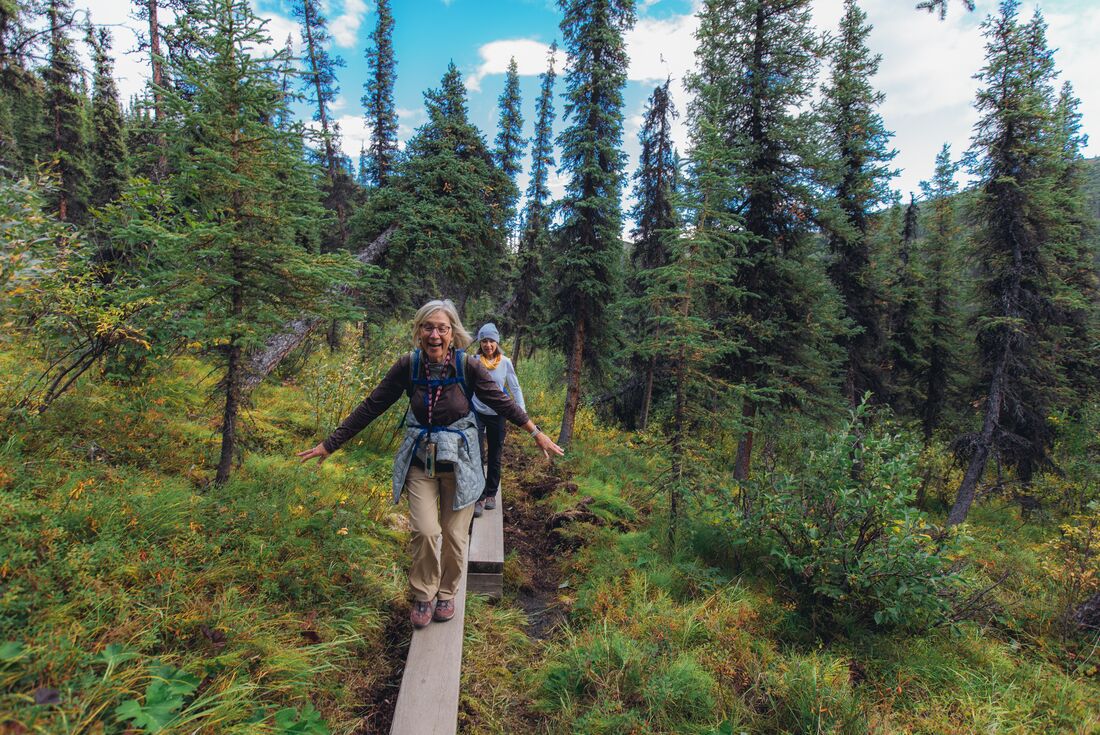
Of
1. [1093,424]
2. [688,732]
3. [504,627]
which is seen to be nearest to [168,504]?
[504,627]

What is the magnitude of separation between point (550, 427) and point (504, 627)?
11.5m

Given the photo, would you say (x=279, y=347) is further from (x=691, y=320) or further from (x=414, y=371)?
(x=691, y=320)

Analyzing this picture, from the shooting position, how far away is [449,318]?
3.99 m

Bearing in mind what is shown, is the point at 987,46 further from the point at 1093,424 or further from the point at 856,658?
the point at 856,658

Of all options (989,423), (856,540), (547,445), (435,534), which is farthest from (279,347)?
(989,423)

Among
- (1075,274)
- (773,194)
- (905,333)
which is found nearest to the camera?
(773,194)

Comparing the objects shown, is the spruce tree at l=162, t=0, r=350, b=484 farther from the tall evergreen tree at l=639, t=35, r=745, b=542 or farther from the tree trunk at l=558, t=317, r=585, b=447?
the tree trunk at l=558, t=317, r=585, b=447

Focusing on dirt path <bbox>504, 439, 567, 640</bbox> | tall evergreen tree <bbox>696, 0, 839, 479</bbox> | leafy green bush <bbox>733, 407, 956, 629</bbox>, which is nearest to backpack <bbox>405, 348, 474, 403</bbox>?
dirt path <bbox>504, 439, 567, 640</bbox>

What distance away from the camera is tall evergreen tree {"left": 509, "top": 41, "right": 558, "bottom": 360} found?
18.3 m

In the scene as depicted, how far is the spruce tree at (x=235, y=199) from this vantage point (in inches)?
163

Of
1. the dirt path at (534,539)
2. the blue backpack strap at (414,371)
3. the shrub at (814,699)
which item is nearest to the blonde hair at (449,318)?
the blue backpack strap at (414,371)

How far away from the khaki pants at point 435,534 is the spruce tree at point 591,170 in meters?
9.47

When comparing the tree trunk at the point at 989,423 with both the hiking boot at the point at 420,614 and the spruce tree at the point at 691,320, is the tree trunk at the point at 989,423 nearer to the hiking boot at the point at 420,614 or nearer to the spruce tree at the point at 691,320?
the spruce tree at the point at 691,320

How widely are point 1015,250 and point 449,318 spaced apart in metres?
18.1
